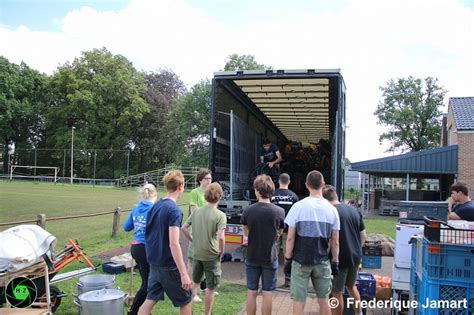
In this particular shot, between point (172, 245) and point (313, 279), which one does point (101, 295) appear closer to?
point (172, 245)

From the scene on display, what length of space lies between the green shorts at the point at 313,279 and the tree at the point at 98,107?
50.6 metres

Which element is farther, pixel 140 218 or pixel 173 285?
pixel 140 218

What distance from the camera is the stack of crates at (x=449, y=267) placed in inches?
142

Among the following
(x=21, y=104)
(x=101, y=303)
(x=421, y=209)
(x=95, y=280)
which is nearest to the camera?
(x=101, y=303)

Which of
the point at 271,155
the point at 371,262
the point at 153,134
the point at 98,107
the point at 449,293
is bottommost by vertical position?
the point at 371,262

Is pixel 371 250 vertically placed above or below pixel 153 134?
below

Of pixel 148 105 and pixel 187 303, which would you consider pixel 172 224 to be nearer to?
pixel 187 303

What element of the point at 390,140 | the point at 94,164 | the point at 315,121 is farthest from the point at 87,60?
the point at 315,121

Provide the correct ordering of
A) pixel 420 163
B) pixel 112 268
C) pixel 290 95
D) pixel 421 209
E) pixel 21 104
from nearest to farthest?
pixel 421 209
pixel 112 268
pixel 290 95
pixel 420 163
pixel 21 104

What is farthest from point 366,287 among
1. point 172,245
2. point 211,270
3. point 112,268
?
point 112,268

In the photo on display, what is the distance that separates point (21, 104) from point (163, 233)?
5965 centimetres

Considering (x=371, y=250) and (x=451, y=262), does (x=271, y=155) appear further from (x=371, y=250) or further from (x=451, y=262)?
(x=451, y=262)

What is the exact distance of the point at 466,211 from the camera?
5.30m

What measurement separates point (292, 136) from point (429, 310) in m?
14.1
